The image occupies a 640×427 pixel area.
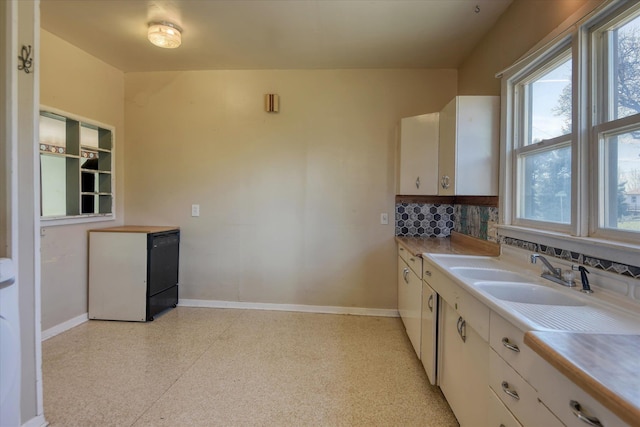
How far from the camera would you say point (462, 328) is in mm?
1545

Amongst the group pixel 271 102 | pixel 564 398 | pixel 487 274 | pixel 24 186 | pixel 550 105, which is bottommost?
pixel 564 398

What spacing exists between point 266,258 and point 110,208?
1802 mm

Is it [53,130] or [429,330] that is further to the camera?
[53,130]

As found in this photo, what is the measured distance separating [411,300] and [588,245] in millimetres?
1371

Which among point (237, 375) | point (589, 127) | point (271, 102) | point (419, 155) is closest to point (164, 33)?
point (271, 102)

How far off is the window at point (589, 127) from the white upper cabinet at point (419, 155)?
0.86 meters

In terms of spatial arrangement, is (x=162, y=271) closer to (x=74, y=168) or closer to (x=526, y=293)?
(x=74, y=168)

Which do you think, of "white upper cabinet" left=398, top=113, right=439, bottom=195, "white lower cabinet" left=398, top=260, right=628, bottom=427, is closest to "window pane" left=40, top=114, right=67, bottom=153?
"white upper cabinet" left=398, top=113, right=439, bottom=195

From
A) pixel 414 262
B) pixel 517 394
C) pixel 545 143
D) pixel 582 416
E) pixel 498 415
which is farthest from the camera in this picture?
pixel 414 262

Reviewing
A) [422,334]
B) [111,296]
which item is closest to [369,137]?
[422,334]

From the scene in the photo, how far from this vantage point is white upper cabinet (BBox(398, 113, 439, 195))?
2.79 meters

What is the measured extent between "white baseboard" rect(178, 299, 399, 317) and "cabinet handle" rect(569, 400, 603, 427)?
8.63 feet

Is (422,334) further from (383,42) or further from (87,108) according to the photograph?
(87,108)

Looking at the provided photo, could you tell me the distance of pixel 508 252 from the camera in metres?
2.07
